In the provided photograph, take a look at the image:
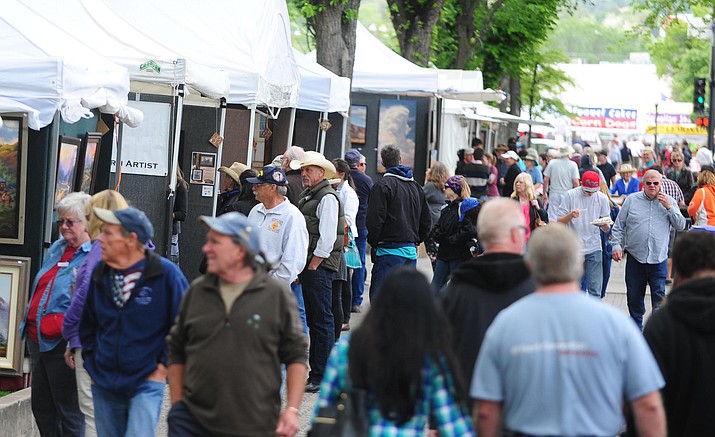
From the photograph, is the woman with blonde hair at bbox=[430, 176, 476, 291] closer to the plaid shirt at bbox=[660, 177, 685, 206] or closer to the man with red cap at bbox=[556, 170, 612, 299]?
the man with red cap at bbox=[556, 170, 612, 299]

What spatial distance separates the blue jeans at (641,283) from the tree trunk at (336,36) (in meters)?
7.59

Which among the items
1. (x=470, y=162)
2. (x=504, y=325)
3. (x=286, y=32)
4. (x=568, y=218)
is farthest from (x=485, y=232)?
(x=470, y=162)

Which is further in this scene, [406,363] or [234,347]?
[234,347]

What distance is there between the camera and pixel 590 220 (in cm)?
1382

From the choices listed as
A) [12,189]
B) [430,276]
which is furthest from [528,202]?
[12,189]

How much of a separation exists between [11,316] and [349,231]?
394cm

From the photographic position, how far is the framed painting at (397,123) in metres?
24.0

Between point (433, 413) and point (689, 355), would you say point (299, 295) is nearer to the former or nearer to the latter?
point (689, 355)

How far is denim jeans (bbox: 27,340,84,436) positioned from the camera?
6.96 meters

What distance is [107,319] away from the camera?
19.2 ft

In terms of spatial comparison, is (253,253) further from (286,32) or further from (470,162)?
(470,162)

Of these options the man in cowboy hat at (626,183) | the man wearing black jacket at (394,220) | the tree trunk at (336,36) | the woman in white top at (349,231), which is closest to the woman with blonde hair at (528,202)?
the man wearing black jacket at (394,220)

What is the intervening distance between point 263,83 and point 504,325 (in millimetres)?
9574

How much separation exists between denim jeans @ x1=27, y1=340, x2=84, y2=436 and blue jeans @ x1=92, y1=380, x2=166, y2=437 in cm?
100
